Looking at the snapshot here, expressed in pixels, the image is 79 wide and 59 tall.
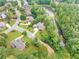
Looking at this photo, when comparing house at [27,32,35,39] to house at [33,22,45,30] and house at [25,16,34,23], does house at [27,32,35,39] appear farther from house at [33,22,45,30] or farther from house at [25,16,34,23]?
house at [25,16,34,23]

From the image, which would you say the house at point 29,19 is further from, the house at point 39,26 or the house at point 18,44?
the house at point 18,44

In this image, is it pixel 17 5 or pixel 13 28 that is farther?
pixel 17 5

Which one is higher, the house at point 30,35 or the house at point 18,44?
the house at point 18,44

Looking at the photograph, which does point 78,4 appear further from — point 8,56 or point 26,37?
point 8,56

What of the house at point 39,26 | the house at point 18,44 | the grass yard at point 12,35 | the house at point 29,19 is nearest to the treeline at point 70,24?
the house at point 39,26

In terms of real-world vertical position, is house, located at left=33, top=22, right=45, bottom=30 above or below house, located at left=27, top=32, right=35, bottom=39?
above

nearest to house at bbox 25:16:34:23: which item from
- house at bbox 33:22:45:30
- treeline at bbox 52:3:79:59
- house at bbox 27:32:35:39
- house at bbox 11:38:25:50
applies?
house at bbox 33:22:45:30

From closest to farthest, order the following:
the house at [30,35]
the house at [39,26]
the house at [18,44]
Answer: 1. the house at [18,44]
2. the house at [30,35]
3. the house at [39,26]

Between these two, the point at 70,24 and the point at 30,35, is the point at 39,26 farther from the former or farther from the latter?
the point at 70,24

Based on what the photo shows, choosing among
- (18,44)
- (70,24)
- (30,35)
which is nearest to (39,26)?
(30,35)

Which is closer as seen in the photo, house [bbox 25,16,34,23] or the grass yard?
the grass yard

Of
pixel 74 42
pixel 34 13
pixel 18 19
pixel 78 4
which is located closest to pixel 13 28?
pixel 18 19
